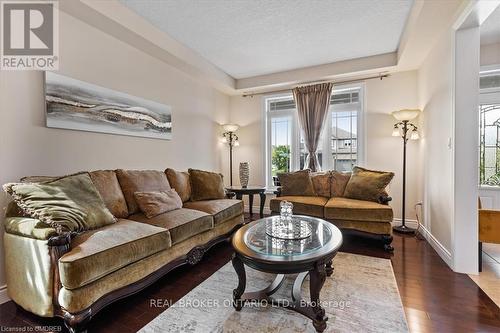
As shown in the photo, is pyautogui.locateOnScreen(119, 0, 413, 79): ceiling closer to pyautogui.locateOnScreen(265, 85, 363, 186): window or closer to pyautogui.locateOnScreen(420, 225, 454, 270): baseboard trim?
pyautogui.locateOnScreen(265, 85, 363, 186): window

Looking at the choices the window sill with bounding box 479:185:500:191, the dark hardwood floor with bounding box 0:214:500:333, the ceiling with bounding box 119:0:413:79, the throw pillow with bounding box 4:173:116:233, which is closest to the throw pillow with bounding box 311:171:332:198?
the dark hardwood floor with bounding box 0:214:500:333

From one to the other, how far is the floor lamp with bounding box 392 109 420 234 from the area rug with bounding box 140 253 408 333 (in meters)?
1.66

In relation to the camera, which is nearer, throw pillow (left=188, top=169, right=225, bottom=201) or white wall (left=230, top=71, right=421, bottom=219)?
throw pillow (left=188, top=169, right=225, bottom=201)

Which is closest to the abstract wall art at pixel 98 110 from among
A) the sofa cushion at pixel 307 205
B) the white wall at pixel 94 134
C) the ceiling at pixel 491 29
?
the white wall at pixel 94 134

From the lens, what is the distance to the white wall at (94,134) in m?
2.01

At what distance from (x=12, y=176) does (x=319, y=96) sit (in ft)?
13.9

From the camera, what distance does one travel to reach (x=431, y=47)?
302cm

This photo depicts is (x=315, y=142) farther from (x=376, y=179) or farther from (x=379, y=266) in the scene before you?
(x=379, y=266)

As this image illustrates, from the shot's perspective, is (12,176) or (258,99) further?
(258,99)

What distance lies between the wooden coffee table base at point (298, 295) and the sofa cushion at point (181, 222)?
2.46 feet

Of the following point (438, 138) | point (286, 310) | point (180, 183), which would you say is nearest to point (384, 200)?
point (438, 138)

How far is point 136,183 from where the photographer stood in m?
2.63

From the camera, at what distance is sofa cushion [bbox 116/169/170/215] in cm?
254

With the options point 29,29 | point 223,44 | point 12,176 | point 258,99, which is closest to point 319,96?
point 258,99
